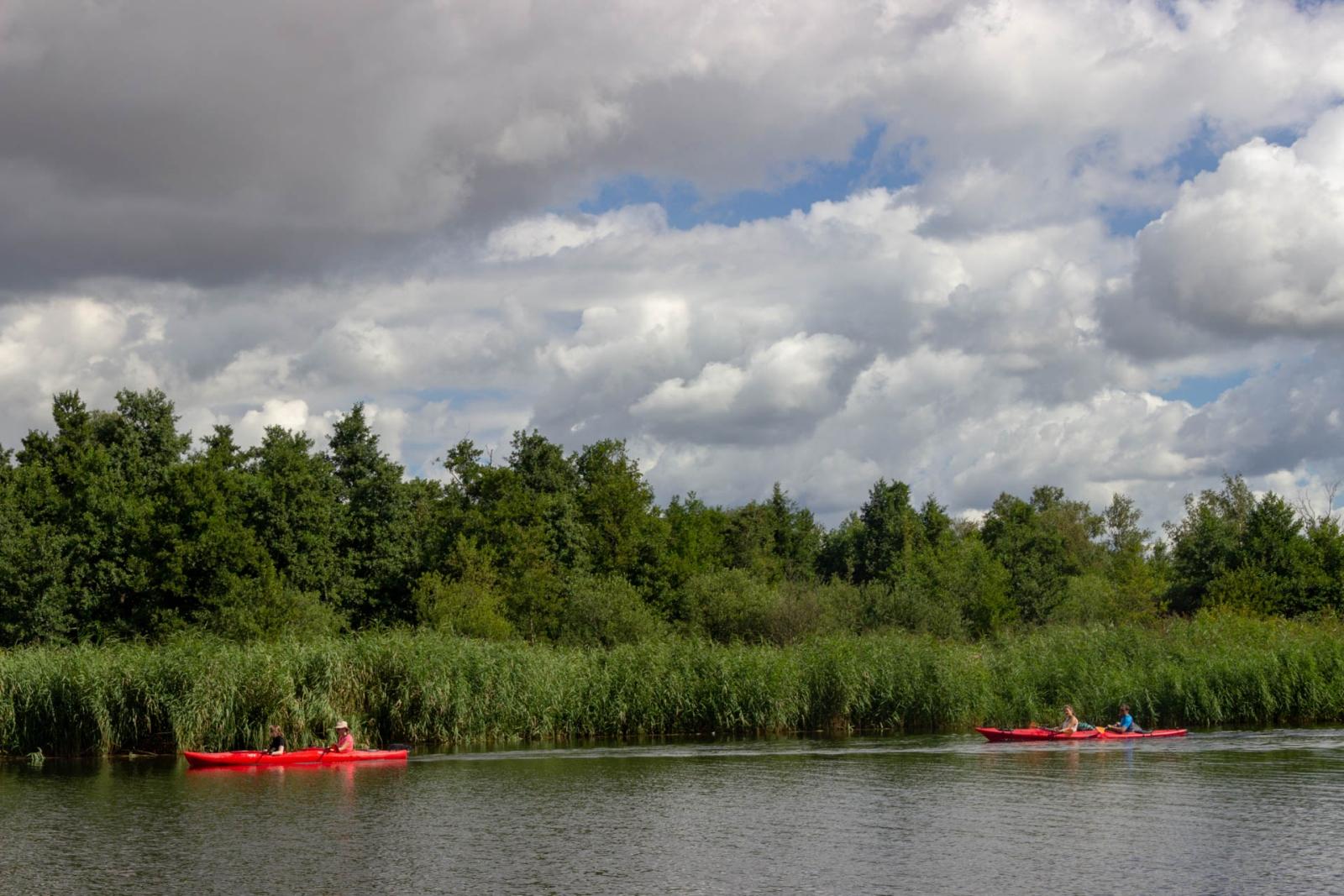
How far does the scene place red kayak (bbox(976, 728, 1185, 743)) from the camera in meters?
42.3

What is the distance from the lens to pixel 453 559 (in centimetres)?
7300

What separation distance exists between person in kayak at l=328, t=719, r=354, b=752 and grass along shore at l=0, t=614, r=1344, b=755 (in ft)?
4.82

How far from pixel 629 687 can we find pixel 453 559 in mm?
28910

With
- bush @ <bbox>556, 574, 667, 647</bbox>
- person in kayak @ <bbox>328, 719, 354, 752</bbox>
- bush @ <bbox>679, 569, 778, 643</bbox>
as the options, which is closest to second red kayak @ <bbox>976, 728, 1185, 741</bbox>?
person in kayak @ <bbox>328, 719, 354, 752</bbox>

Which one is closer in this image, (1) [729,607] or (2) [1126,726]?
(2) [1126,726]

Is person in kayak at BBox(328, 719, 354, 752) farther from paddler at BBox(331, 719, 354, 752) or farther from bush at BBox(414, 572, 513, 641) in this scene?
bush at BBox(414, 572, 513, 641)

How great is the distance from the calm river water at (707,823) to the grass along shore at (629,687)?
6.57 ft

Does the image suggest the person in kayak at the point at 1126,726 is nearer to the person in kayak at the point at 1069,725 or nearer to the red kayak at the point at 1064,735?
the red kayak at the point at 1064,735

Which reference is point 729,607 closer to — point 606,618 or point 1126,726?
point 606,618

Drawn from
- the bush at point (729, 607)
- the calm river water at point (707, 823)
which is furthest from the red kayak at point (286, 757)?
the bush at point (729, 607)

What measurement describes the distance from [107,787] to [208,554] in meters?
33.3

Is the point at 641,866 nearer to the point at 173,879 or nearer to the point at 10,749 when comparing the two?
the point at 173,879

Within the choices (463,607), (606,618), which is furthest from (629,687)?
(463,607)

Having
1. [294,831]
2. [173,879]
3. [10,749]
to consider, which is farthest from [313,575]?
[173,879]
